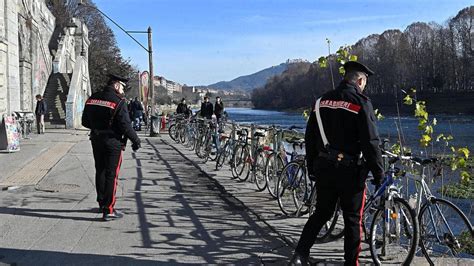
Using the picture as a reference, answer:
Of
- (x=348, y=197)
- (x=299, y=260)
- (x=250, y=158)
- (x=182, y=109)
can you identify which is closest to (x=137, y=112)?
(x=182, y=109)

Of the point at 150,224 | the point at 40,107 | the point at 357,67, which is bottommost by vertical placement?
the point at 150,224

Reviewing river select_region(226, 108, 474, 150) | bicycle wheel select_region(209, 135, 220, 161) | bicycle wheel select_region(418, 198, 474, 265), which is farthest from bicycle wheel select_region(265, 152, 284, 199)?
bicycle wheel select_region(209, 135, 220, 161)

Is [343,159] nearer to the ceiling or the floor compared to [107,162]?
nearer to the ceiling

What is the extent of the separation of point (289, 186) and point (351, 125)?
296cm

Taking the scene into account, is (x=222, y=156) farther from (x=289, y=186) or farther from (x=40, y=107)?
(x=40, y=107)

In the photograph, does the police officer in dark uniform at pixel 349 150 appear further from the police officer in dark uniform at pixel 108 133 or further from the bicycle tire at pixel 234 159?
the bicycle tire at pixel 234 159

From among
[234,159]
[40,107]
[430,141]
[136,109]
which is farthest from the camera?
[136,109]

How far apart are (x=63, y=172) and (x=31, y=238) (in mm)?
5260

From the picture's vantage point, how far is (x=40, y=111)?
→ 20.9 m

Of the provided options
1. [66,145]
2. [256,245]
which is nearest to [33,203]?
[256,245]

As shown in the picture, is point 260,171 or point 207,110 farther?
point 207,110

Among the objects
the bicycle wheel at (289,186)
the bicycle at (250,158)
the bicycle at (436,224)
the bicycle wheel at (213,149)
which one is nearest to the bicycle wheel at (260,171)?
the bicycle at (250,158)

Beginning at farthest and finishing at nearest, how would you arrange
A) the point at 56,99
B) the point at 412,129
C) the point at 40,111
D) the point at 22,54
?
the point at 56,99
the point at 412,129
the point at 22,54
the point at 40,111

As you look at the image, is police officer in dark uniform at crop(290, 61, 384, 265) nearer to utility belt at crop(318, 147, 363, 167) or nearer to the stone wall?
utility belt at crop(318, 147, 363, 167)
